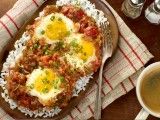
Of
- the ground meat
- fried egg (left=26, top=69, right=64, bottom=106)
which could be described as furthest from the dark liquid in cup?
fried egg (left=26, top=69, right=64, bottom=106)

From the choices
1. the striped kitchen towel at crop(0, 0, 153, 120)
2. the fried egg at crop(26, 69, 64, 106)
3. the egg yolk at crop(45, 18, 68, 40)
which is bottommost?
the striped kitchen towel at crop(0, 0, 153, 120)

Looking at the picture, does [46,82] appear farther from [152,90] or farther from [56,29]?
[152,90]

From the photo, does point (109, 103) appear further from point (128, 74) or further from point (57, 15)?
point (57, 15)

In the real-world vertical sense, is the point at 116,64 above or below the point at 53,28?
below

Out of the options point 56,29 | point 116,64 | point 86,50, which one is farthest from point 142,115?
point 56,29

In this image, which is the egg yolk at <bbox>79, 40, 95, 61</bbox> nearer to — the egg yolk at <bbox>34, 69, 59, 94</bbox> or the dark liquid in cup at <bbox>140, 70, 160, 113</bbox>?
the egg yolk at <bbox>34, 69, 59, 94</bbox>

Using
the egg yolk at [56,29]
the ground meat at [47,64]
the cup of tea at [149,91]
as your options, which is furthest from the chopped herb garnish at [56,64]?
the cup of tea at [149,91]

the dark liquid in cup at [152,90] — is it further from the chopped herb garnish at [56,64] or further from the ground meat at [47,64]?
the chopped herb garnish at [56,64]
